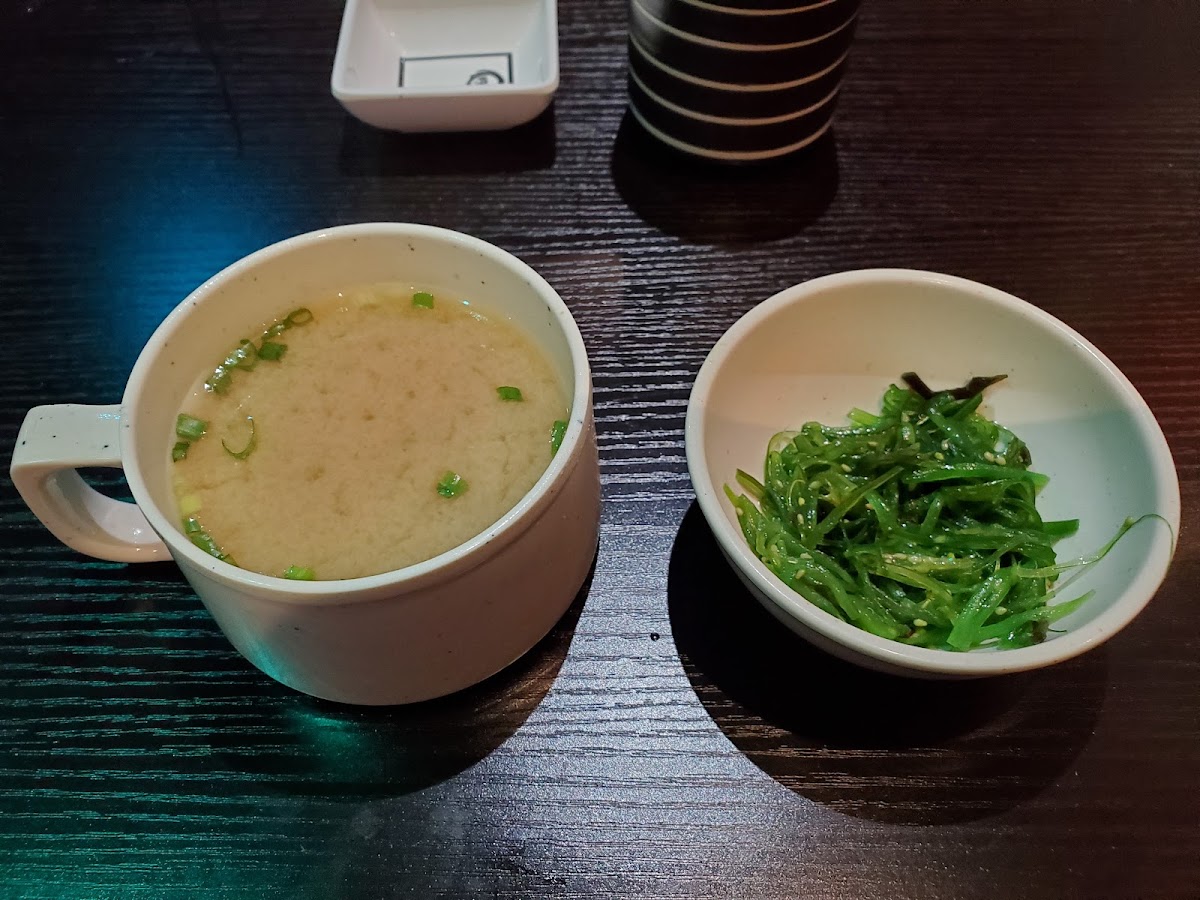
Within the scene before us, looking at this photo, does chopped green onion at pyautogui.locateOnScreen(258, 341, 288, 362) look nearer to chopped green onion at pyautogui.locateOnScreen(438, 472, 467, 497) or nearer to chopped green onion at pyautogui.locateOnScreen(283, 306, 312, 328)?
chopped green onion at pyautogui.locateOnScreen(283, 306, 312, 328)

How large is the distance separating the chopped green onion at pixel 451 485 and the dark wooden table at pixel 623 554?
0.84 ft

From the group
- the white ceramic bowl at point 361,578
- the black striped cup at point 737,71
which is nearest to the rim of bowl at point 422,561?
the white ceramic bowl at point 361,578

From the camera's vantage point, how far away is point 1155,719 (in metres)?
1.00

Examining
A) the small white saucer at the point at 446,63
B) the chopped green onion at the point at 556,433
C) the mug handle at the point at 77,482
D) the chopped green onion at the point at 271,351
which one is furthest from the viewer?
the small white saucer at the point at 446,63

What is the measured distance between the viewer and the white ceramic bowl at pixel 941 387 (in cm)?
90

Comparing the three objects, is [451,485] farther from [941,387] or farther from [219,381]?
[941,387]

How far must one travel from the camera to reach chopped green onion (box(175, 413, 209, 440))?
1.02 metres

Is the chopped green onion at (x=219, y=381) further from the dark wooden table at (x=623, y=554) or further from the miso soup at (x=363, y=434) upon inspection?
the dark wooden table at (x=623, y=554)

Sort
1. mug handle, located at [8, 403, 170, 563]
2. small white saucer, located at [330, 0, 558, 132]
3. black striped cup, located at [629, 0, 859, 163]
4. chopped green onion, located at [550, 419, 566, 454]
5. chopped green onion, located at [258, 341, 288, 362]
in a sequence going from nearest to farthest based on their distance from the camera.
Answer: mug handle, located at [8, 403, 170, 563] → chopped green onion, located at [550, 419, 566, 454] → chopped green onion, located at [258, 341, 288, 362] → black striped cup, located at [629, 0, 859, 163] → small white saucer, located at [330, 0, 558, 132]

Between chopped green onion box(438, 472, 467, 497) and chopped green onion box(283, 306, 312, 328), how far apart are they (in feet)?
1.07

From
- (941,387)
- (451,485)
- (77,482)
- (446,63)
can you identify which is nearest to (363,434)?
(451,485)

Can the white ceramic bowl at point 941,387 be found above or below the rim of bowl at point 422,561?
below

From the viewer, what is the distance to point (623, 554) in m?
1.16

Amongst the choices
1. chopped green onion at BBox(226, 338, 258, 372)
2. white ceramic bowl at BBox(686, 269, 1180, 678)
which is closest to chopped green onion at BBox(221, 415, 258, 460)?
chopped green onion at BBox(226, 338, 258, 372)
